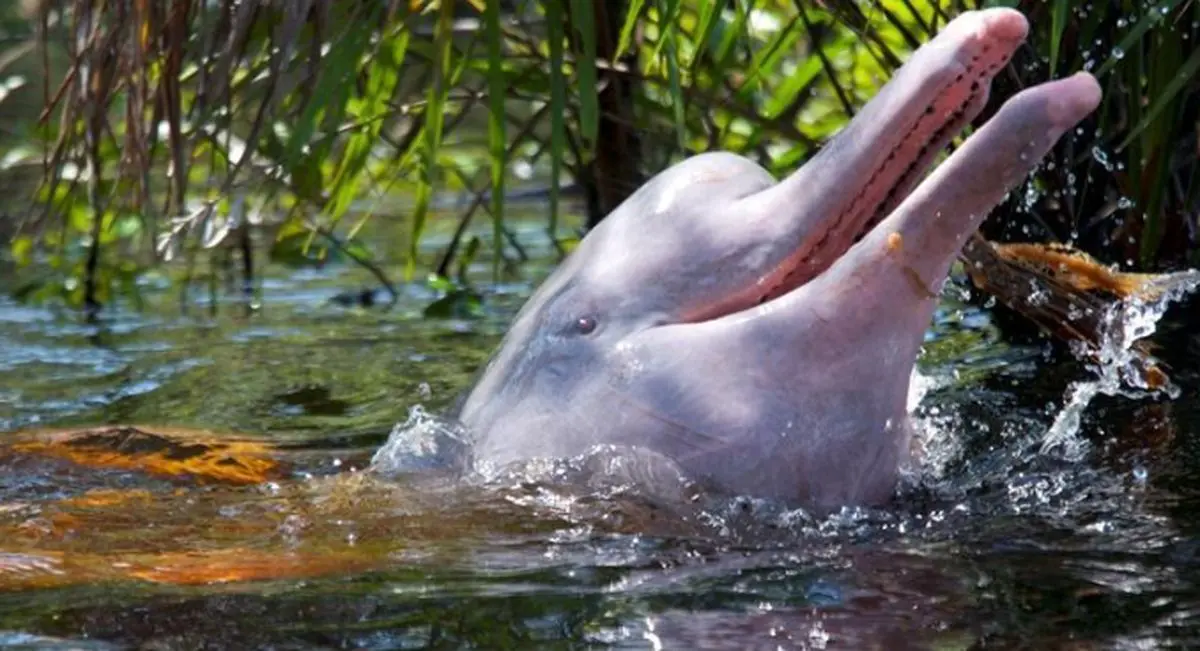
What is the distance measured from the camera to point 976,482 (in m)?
3.22

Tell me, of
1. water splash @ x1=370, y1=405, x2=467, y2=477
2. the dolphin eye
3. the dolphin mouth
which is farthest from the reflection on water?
the dolphin mouth

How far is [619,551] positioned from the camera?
9.10 feet

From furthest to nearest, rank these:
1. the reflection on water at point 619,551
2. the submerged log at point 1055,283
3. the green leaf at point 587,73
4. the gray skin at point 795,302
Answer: the green leaf at point 587,73, the submerged log at point 1055,283, the gray skin at point 795,302, the reflection on water at point 619,551

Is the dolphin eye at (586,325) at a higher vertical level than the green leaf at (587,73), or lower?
lower

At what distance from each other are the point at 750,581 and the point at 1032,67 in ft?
5.15

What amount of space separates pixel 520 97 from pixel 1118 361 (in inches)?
67.9

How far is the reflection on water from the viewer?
243 cm

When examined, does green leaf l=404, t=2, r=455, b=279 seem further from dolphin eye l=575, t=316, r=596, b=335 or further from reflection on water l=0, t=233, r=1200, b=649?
dolphin eye l=575, t=316, r=596, b=335

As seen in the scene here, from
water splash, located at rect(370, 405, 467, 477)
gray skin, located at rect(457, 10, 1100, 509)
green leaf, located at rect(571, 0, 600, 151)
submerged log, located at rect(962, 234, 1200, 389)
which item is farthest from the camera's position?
green leaf, located at rect(571, 0, 600, 151)

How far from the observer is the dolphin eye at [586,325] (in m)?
3.00

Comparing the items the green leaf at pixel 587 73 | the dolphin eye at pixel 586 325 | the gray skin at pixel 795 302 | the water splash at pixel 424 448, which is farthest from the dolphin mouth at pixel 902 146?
the green leaf at pixel 587 73

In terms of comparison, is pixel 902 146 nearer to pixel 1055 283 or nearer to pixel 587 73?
pixel 1055 283

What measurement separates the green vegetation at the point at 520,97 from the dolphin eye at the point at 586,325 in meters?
0.63

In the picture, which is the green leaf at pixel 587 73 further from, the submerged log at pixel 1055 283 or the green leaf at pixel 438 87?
the submerged log at pixel 1055 283
